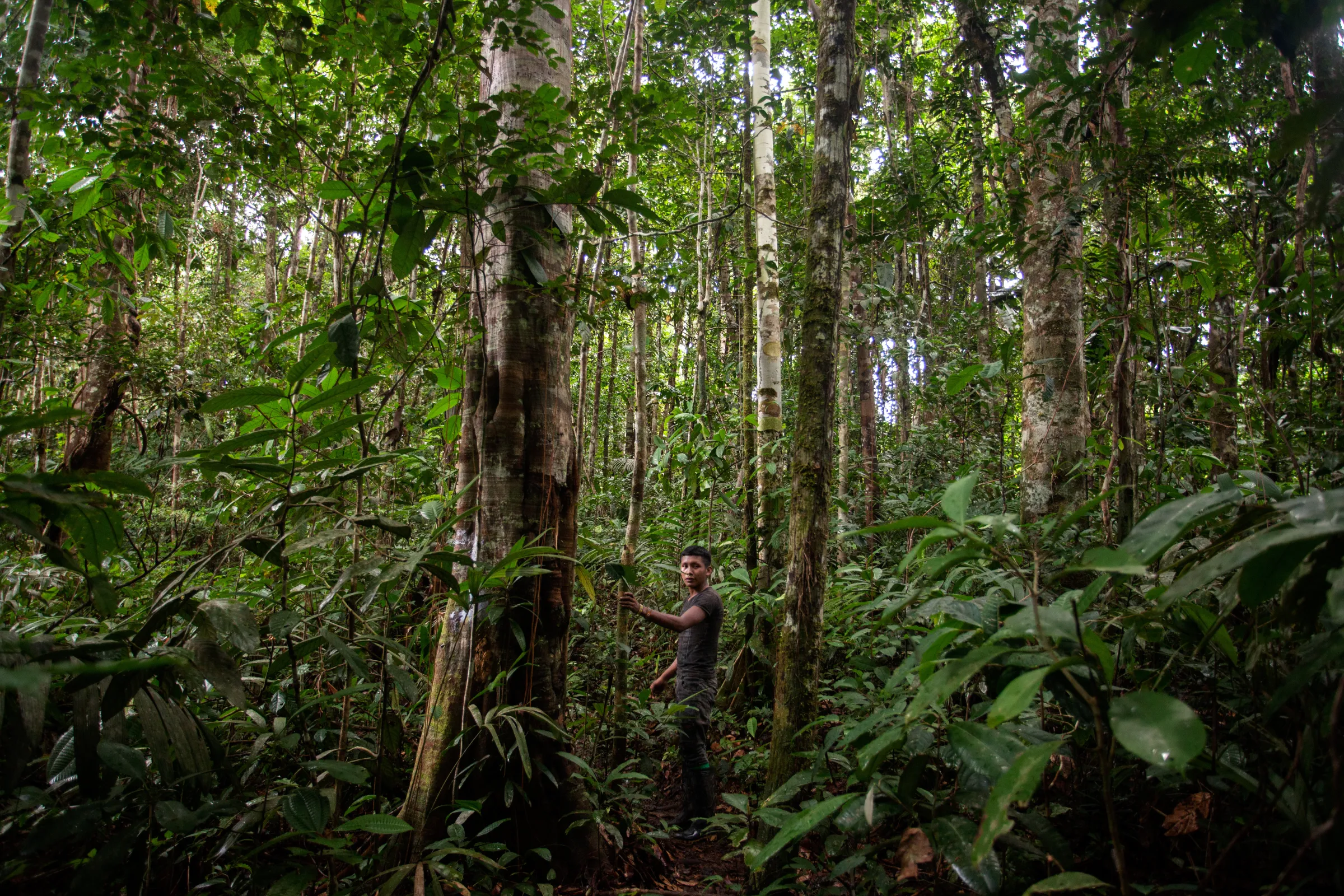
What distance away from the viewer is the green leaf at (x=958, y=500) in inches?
50.4

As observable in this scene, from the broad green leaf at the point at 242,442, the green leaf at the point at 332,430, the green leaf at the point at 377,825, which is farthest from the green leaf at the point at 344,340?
the green leaf at the point at 377,825

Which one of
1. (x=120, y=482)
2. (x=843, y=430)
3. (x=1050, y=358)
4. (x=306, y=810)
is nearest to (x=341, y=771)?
(x=306, y=810)

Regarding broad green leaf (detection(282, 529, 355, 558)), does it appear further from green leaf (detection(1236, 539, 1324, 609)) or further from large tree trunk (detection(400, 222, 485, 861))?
green leaf (detection(1236, 539, 1324, 609))

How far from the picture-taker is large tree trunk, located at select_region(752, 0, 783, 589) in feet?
17.5

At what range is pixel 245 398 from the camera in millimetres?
1661

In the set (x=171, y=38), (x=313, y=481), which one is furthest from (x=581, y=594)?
(x=171, y=38)

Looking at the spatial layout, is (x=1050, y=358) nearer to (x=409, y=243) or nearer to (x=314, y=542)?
(x=409, y=243)

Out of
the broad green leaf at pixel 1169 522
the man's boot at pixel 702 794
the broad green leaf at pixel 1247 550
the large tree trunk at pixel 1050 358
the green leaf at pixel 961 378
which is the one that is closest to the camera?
the broad green leaf at pixel 1247 550

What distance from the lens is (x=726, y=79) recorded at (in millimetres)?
7586

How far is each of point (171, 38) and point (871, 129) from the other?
41.1 feet

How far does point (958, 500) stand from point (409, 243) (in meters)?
1.73

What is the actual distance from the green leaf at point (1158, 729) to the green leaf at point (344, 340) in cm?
182

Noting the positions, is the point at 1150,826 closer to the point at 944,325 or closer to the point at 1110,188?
the point at 1110,188

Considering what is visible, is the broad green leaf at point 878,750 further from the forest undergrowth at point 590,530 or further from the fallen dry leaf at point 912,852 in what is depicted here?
the fallen dry leaf at point 912,852
